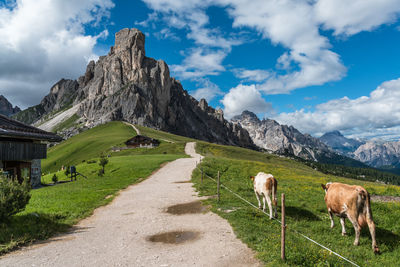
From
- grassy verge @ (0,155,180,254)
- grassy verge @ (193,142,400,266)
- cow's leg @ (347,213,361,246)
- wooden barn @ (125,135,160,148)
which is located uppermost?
wooden barn @ (125,135,160,148)

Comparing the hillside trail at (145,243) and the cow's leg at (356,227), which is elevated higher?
the cow's leg at (356,227)

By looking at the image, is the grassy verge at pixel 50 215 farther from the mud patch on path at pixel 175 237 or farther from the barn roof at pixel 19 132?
the barn roof at pixel 19 132

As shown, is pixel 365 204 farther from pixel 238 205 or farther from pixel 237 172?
pixel 237 172

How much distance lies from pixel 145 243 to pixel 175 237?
137 cm

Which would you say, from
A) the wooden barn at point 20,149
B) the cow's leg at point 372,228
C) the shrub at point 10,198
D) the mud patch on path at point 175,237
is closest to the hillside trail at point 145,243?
the mud patch on path at point 175,237

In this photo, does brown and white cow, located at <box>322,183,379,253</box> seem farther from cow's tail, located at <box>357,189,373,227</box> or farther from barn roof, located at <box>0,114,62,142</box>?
barn roof, located at <box>0,114,62,142</box>

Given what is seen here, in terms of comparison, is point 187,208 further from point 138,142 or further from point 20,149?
point 138,142

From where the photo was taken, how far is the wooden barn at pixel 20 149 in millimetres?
29189

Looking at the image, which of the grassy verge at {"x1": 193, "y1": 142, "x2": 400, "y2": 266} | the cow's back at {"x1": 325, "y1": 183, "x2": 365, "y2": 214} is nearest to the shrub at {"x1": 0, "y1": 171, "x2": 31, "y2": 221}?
the grassy verge at {"x1": 193, "y1": 142, "x2": 400, "y2": 266}

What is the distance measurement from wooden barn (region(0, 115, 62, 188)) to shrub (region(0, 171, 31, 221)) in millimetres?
18419

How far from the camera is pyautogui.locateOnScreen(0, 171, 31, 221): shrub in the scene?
11.7 meters

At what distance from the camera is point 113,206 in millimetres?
17703

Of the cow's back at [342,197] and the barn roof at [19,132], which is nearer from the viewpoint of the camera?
the cow's back at [342,197]

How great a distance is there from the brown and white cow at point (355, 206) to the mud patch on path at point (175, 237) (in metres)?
6.42
